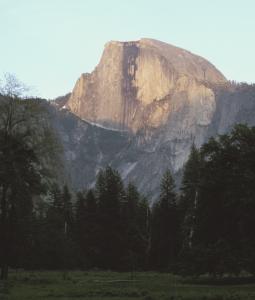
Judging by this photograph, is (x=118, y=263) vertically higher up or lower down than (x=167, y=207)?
lower down

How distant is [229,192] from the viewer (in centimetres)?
3659

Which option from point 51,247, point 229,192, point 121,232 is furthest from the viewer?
point 121,232

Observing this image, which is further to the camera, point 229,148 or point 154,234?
point 154,234

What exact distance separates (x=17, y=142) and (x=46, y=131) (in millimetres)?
2644

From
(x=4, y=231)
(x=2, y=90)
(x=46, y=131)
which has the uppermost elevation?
(x=2, y=90)

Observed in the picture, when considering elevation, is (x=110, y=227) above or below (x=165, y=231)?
above

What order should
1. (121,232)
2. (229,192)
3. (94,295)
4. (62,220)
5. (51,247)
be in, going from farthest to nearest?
(62,220)
(121,232)
(51,247)
(229,192)
(94,295)

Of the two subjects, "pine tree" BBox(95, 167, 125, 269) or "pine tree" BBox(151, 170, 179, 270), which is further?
"pine tree" BBox(95, 167, 125, 269)

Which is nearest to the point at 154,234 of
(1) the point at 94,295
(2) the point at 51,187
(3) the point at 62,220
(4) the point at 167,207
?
(4) the point at 167,207

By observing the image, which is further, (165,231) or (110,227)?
(110,227)

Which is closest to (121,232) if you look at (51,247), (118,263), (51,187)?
(118,263)

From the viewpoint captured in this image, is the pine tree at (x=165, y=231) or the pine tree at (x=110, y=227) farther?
the pine tree at (x=110, y=227)

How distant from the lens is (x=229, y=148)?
130ft

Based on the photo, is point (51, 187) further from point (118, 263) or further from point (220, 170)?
point (118, 263)
